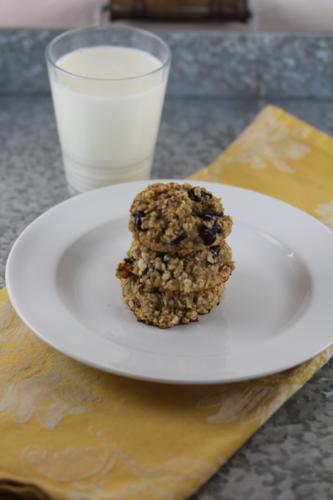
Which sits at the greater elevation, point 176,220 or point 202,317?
point 176,220

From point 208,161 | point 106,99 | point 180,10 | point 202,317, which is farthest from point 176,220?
point 180,10

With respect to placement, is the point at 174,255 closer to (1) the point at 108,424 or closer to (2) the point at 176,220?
(2) the point at 176,220

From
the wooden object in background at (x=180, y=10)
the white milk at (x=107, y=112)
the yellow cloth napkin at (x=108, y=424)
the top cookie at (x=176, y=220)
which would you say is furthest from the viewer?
the wooden object in background at (x=180, y=10)

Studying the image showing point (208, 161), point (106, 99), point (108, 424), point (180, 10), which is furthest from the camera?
point (180, 10)

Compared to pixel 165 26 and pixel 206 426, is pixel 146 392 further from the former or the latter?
pixel 165 26

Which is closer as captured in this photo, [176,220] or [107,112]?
[176,220]

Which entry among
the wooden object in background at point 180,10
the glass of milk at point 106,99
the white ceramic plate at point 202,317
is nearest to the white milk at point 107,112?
the glass of milk at point 106,99

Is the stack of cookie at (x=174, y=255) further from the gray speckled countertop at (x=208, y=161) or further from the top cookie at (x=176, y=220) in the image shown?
the gray speckled countertop at (x=208, y=161)
